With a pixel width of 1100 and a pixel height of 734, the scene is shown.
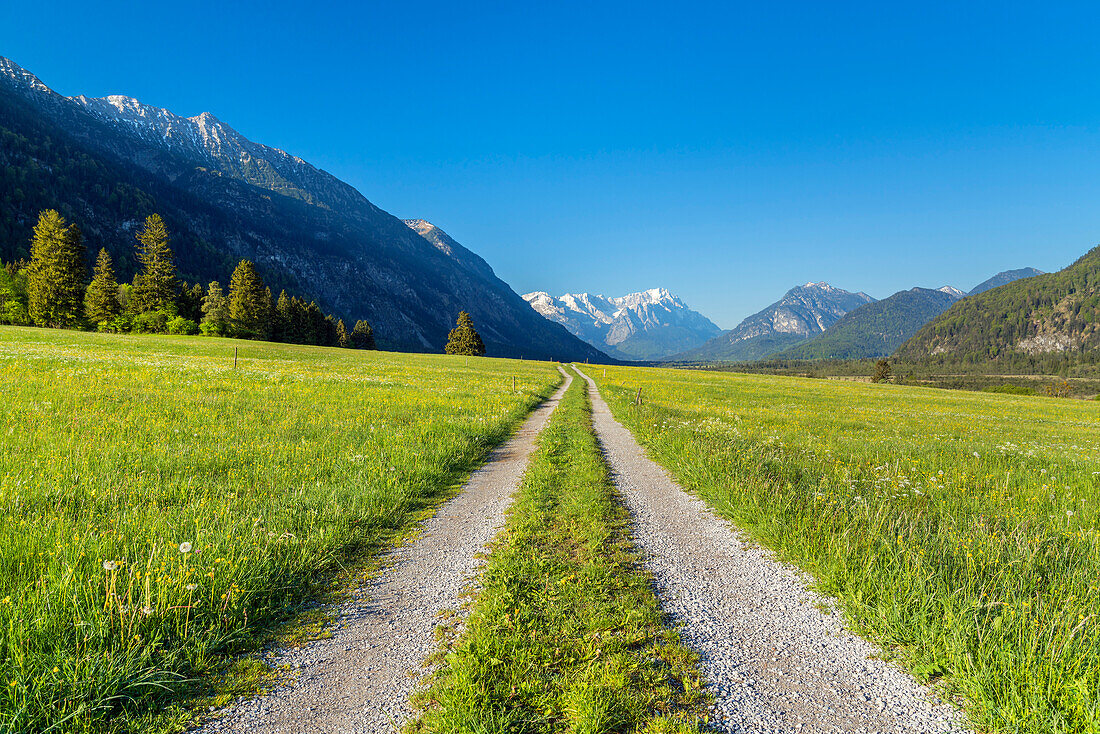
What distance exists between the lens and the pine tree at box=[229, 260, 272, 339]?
260 feet

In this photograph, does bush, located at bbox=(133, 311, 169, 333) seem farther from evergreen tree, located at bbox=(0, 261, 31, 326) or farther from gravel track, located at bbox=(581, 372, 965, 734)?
gravel track, located at bbox=(581, 372, 965, 734)

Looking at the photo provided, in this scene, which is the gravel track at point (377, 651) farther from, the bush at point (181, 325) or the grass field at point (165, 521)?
the bush at point (181, 325)

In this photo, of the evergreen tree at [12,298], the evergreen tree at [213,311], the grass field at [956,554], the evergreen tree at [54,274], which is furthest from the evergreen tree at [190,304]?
the grass field at [956,554]

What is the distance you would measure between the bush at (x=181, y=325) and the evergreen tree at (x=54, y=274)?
11.8m

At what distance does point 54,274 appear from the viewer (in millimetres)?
63812

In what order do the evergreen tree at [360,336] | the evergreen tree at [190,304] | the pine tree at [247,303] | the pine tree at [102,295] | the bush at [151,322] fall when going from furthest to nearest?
the evergreen tree at [360,336], the pine tree at [247,303], the evergreen tree at [190,304], the bush at [151,322], the pine tree at [102,295]

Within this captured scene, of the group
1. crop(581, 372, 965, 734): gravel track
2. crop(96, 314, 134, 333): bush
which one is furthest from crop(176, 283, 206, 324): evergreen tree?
crop(581, 372, 965, 734): gravel track

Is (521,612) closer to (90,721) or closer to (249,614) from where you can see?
(249,614)

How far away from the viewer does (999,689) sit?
354 cm

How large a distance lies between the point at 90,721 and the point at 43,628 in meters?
1.23

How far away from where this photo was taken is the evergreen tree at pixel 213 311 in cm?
7419

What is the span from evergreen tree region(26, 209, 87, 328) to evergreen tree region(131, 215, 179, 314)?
6691 mm

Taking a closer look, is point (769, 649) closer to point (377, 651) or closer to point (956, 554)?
point (956, 554)

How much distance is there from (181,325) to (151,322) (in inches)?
167
